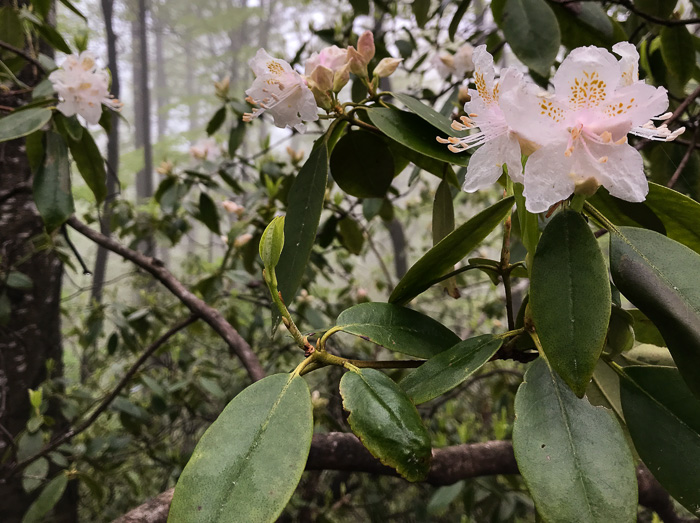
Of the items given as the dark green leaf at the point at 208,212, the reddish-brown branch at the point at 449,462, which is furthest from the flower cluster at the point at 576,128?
the dark green leaf at the point at 208,212

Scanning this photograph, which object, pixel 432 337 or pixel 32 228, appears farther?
pixel 32 228

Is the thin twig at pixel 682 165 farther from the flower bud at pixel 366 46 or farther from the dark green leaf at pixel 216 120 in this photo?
the dark green leaf at pixel 216 120

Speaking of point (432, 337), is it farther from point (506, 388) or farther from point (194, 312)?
point (506, 388)

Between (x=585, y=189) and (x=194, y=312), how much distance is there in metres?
0.84

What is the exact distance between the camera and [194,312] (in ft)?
3.19

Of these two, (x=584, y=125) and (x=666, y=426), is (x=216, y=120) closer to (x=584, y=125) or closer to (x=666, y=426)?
(x=584, y=125)

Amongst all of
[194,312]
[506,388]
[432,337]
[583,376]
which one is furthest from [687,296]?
[506,388]

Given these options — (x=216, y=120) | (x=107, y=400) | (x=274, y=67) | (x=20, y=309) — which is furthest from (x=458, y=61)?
(x=20, y=309)

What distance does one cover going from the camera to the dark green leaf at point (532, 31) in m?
0.66

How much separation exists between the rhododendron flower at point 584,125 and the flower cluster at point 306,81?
0.26m

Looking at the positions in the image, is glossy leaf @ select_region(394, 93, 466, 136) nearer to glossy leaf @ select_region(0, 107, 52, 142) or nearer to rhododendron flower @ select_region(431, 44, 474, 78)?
glossy leaf @ select_region(0, 107, 52, 142)

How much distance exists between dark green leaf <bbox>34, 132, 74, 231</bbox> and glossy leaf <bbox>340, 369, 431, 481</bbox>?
0.70 metres

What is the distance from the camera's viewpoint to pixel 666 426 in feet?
1.16

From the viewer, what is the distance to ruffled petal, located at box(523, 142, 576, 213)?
336mm
